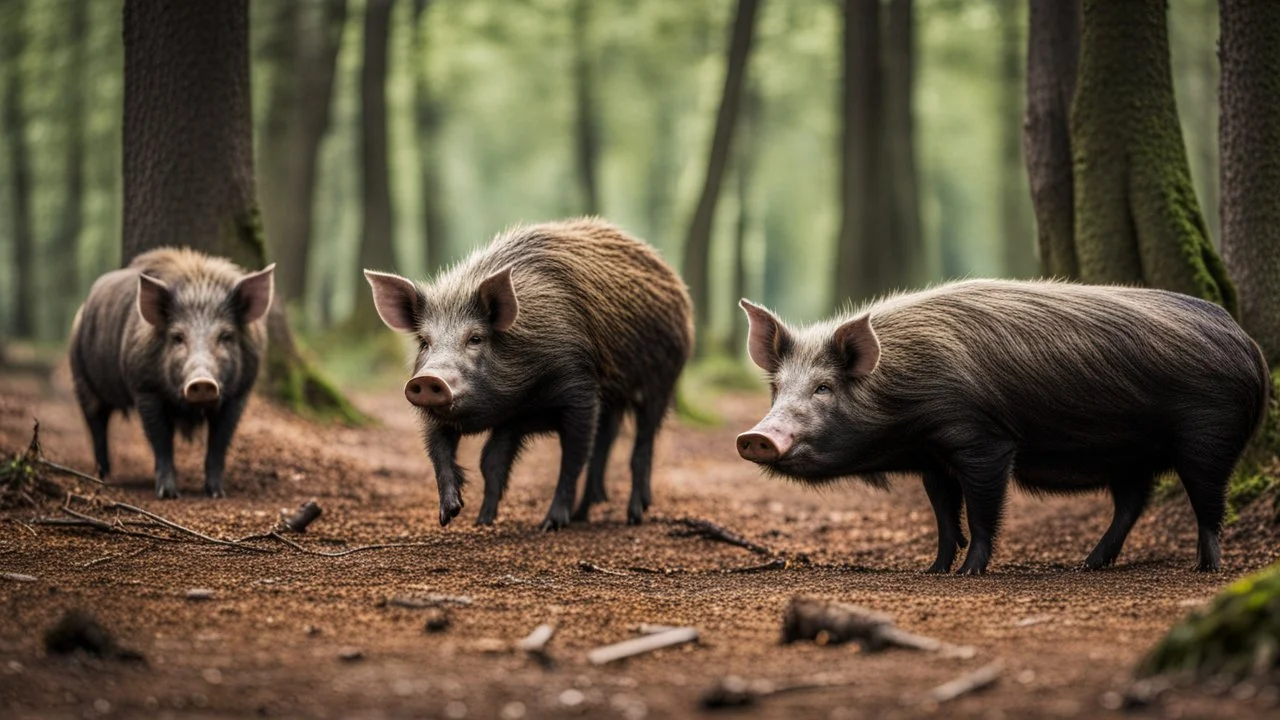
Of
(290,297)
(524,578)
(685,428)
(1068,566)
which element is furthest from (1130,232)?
(290,297)

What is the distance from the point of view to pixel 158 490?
8.85 metres

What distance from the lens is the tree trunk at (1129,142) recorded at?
8719mm

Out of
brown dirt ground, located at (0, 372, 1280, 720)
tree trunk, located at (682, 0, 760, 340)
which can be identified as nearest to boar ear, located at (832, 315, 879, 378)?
brown dirt ground, located at (0, 372, 1280, 720)

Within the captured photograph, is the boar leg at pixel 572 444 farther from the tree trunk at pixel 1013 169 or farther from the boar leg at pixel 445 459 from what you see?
the tree trunk at pixel 1013 169

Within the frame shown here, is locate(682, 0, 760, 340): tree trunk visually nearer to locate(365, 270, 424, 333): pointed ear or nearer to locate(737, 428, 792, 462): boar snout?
locate(365, 270, 424, 333): pointed ear

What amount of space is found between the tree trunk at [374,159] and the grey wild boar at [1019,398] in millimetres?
14388

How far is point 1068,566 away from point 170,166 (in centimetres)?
734

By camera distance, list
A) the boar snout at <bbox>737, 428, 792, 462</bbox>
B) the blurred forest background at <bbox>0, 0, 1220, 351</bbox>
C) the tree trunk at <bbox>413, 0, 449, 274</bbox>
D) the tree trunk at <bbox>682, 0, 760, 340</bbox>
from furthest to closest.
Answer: the tree trunk at <bbox>413, 0, 449, 274</bbox>
the blurred forest background at <bbox>0, 0, 1220, 351</bbox>
the tree trunk at <bbox>682, 0, 760, 340</bbox>
the boar snout at <bbox>737, 428, 792, 462</bbox>

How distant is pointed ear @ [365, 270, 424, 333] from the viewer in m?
7.95

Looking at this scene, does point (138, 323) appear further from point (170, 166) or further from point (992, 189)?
point (992, 189)

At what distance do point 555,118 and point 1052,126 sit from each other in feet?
81.1

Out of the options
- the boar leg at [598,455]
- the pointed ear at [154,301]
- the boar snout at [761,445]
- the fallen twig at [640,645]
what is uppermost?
the pointed ear at [154,301]

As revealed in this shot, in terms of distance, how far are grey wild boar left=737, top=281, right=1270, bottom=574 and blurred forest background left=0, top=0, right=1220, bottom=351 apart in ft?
35.6

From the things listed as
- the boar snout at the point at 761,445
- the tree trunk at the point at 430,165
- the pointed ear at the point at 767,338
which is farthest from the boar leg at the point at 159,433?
the tree trunk at the point at 430,165
